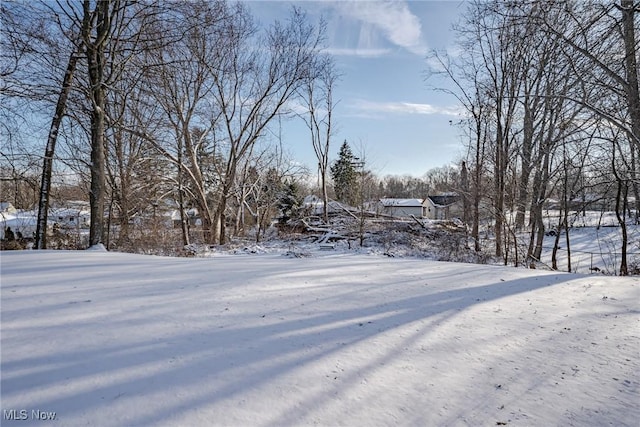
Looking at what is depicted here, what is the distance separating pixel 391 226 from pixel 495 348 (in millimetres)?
13699

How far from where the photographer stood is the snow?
1431mm

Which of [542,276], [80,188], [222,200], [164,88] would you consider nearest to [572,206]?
[542,276]

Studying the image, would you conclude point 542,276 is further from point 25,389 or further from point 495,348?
point 25,389

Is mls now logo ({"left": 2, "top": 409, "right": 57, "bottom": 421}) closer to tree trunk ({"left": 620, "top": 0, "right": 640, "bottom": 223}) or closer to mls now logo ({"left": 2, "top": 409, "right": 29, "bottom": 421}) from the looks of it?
mls now logo ({"left": 2, "top": 409, "right": 29, "bottom": 421})

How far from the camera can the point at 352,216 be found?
17.2 meters

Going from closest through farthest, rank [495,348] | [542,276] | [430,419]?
[430,419] < [495,348] < [542,276]

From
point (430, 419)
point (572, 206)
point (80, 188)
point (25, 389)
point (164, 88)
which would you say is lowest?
point (430, 419)

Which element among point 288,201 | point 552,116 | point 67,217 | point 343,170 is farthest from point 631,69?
point 343,170

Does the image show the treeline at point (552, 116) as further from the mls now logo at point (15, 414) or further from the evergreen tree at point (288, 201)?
the evergreen tree at point (288, 201)

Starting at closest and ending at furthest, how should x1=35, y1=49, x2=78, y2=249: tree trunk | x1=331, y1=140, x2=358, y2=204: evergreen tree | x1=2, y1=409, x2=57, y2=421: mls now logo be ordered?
x1=2, y1=409, x2=57, y2=421: mls now logo, x1=35, y1=49, x2=78, y2=249: tree trunk, x1=331, y1=140, x2=358, y2=204: evergreen tree

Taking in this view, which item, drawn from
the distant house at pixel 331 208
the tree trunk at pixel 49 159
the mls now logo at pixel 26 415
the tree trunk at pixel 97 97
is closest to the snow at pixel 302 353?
the mls now logo at pixel 26 415

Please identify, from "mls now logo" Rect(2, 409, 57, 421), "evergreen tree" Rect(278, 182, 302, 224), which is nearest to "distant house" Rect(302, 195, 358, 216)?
"evergreen tree" Rect(278, 182, 302, 224)

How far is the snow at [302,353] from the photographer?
56.3 inches

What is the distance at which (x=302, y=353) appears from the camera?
1.94 m
